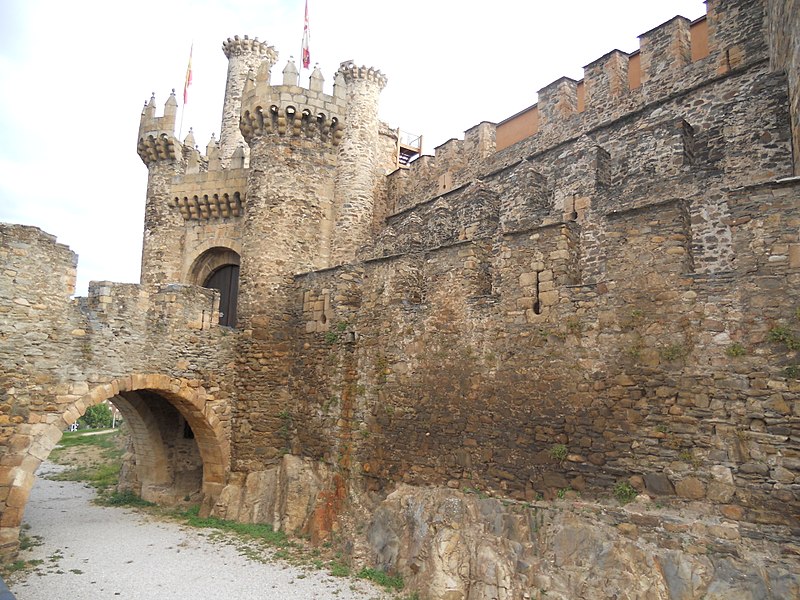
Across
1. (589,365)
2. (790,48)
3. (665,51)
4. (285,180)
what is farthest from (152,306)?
(790,48)

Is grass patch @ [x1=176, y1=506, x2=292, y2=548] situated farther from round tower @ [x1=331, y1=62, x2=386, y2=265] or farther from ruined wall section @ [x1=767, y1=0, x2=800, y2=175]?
ruined wall section @ [x1=767, y1=0, x2=800, y2=175]

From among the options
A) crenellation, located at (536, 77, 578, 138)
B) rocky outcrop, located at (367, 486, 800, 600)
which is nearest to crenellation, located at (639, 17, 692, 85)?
crenellation, located at (536, 77, 578, 138)

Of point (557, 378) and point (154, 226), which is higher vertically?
point (154, 226)

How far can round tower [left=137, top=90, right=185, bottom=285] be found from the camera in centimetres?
1539

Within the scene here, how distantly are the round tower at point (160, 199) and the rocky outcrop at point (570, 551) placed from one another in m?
9.25

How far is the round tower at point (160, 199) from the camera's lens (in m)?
15.4

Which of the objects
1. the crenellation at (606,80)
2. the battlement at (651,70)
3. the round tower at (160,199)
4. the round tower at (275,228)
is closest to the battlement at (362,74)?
the round tower at (275,228)

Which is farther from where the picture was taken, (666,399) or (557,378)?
(557,378)

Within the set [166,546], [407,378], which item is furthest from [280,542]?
[407,378]

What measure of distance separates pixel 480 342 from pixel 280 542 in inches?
200

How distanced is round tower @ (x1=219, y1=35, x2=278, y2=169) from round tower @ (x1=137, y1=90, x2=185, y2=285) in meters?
3.79

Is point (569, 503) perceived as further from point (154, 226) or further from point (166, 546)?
point (154, 226)

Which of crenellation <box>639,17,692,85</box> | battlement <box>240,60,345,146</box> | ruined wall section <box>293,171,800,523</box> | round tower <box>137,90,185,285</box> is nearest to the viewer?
ruined wall section <box>293,171,800,523</box>

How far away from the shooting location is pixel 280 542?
1045cm
